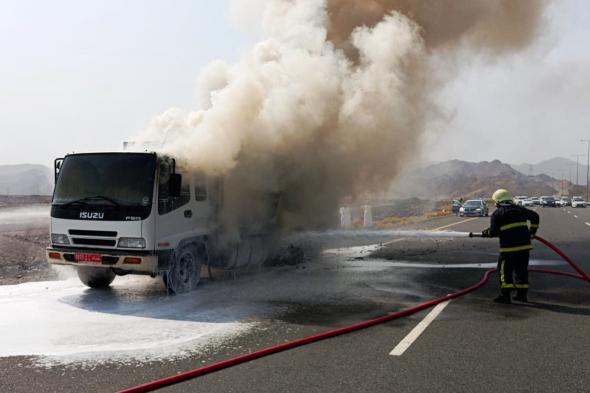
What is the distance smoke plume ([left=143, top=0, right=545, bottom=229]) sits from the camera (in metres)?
10.4

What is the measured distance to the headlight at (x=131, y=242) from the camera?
802 cm

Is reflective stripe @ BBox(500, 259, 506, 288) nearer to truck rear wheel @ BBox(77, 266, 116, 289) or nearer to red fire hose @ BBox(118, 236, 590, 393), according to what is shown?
red fire hose @ BBox(118, 236, 590, 393)

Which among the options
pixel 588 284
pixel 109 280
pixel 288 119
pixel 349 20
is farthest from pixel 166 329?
pixel 349 20

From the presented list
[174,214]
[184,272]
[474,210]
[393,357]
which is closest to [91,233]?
[174,214]

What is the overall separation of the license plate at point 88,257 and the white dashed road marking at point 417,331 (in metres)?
4.60

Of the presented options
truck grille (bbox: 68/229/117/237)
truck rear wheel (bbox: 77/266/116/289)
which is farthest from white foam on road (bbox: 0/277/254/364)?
truck grille (bbox: 68/229/117/237)

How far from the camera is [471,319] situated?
273 inches

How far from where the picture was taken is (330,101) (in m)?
11.7

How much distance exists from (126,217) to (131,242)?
372mm

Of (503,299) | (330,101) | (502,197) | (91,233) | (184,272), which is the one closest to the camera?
(503,299)

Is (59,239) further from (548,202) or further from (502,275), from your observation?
(548,202)

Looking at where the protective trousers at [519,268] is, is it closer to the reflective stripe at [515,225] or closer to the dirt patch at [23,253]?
the reflective stripe at [515,225]

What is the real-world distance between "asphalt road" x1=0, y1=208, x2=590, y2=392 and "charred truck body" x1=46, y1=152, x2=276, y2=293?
167 centimetres

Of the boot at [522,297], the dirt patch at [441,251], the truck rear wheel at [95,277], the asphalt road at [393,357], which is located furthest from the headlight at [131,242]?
the dirt patch at [441,251]
